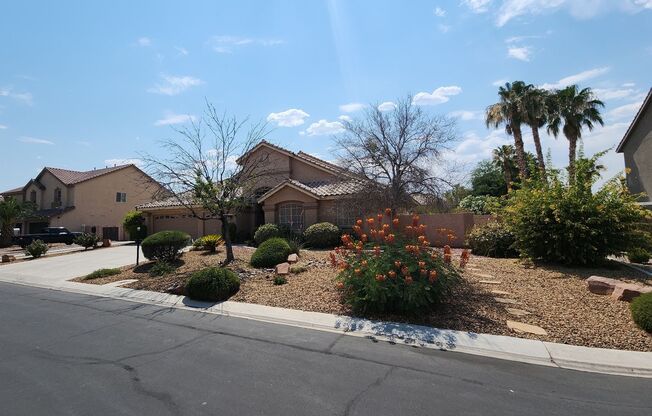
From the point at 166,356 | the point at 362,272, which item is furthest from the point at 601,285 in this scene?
the point at 166,356

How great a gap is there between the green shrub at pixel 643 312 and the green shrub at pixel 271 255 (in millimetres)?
10161

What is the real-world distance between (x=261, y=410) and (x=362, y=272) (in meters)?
4.71

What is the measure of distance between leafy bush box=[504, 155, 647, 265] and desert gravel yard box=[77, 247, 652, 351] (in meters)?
0.59

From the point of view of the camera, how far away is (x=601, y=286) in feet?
28.9

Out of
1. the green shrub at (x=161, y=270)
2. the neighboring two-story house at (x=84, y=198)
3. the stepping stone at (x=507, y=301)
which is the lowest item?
the stepping stone at (x=507, y=301)

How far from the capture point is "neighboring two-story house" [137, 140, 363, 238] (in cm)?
2183

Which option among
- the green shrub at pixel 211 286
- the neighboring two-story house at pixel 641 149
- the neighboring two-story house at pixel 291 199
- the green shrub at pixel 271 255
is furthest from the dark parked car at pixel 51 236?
the neighboring two-story house at pixel 641 149

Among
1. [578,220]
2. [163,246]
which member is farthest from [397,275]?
[163,246]

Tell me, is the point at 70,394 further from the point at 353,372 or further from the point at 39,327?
the point at 39,327

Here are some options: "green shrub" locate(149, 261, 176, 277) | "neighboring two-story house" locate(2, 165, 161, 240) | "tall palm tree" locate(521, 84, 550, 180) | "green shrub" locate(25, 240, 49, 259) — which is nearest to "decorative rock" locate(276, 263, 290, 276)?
"green shrub" locate(149, 261, 176, 277)

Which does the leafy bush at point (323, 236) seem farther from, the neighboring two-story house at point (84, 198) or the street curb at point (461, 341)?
the neighboring two-story house at point (84, 198)

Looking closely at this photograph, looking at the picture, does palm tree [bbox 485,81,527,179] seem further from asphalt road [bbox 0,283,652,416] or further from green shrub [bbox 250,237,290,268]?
Result: asphalt road [bbox 0,283,652,416]

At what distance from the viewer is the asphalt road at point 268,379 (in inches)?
169

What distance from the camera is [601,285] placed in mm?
8805
